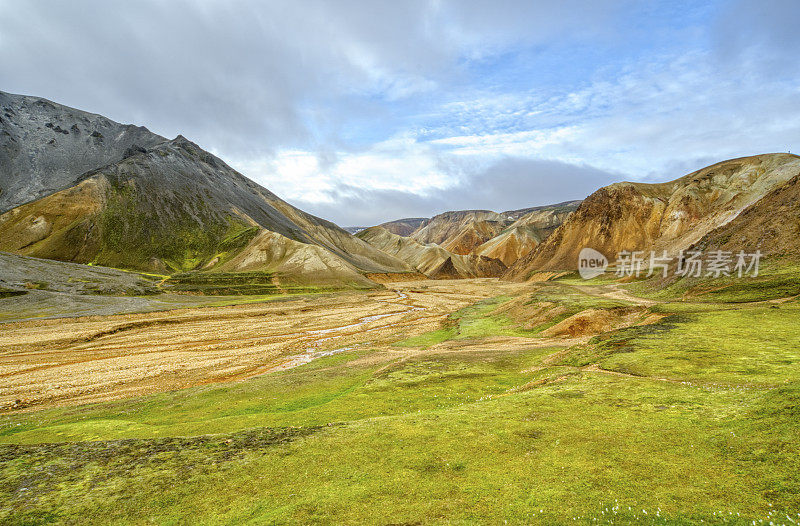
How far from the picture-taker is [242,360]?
1581 inches

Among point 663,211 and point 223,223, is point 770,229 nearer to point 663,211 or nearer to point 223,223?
point 663,211

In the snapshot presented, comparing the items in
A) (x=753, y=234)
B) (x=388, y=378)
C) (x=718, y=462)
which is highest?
(x=753, y=234)

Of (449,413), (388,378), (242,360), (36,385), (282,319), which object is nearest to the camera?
(449,413)

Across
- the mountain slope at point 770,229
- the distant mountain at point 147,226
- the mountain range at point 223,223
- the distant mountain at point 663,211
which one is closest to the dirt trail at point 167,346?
the mountain slope at point 770,229

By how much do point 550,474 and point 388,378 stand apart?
54.6 ft

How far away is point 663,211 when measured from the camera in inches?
4914

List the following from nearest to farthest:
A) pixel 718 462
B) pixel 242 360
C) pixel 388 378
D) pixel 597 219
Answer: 1. pixel 718 462
2. pixel 388 378
3. pixel 242 360
4. pixel 597 219

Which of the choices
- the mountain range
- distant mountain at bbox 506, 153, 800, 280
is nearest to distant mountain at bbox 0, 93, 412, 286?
the mountain range

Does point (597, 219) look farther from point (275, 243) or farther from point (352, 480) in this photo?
point (352, 480)

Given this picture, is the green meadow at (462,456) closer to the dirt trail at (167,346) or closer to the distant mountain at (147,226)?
the dirt trail at (167,346)

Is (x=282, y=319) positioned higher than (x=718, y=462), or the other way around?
(x=718, y=462)

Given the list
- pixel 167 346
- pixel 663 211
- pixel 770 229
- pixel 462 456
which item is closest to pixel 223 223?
pixel 167 346

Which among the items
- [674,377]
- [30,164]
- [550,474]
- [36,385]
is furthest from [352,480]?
[30,164]

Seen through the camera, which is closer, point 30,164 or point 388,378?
point 388,378
